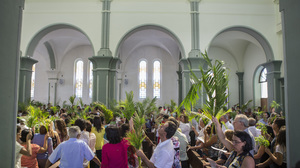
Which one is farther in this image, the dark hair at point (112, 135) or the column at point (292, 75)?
the dark hair at point (112, 135)

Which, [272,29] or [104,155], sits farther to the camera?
[272,29]

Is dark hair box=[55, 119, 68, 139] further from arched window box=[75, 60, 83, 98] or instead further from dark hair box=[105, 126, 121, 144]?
arched window box=[75, 60, 83, 98]

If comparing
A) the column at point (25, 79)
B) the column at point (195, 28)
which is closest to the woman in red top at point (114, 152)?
the column at point (195, 28)

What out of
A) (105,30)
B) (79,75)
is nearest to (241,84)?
(105,30)

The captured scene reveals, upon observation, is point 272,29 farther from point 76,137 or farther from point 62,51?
point 62,51

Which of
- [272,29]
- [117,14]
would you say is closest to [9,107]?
[117,14]

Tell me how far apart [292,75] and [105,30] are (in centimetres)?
1140

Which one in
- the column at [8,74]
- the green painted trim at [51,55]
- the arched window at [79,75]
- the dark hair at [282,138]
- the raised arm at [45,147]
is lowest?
the raised arm at [45,147]

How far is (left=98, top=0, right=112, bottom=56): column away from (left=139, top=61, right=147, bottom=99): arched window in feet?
27.7

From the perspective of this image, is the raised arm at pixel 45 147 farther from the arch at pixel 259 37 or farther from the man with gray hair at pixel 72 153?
the arch at pixel 259 37

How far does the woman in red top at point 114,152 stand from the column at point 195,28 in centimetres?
1004

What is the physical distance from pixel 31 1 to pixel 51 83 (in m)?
8.42

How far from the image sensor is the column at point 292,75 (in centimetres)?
237

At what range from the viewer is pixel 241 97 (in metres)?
18.2
